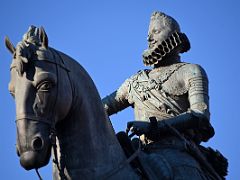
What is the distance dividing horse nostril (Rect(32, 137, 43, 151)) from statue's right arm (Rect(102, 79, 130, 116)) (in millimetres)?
4266

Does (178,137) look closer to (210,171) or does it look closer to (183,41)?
(210,171)

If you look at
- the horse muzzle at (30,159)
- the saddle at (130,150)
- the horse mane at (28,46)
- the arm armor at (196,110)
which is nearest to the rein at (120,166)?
the saddle at (130,150)

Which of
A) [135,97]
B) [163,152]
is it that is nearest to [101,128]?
[163,152]

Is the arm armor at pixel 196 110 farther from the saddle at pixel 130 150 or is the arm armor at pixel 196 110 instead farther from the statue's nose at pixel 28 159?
the statue's nose at pixel 28 159

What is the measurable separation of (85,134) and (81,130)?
0.07m

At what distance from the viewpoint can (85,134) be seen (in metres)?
8.24

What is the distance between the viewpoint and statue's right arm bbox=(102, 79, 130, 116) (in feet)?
39.0

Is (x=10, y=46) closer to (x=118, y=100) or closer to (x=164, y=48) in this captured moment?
(x=118, y=100)

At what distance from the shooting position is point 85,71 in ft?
28.5

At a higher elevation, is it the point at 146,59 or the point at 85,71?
the point at 146,59

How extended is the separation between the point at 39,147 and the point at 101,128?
1.07 metres

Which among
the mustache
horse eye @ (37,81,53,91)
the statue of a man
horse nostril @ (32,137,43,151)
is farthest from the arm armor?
horse nostril @ (32,137,43,151)

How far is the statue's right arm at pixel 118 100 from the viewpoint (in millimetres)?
11875

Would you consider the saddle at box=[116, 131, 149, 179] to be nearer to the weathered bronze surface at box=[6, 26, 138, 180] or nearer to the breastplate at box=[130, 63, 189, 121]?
the weathered bronze surface at box=[6, 26, 138, 180]
